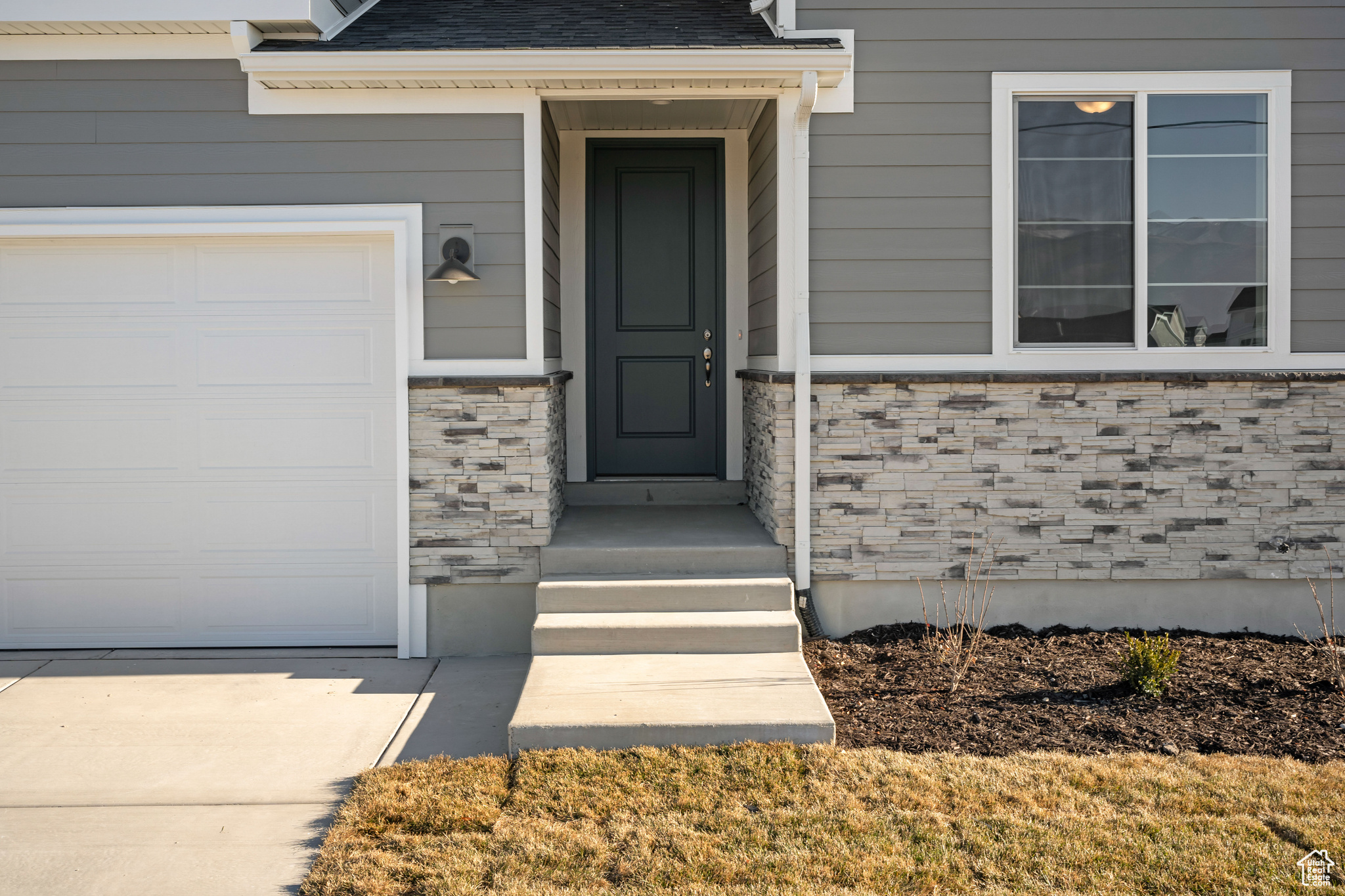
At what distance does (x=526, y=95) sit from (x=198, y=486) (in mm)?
2646

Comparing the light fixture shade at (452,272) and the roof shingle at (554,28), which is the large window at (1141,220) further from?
the light fixture shade at (452,272)

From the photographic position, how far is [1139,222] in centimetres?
508

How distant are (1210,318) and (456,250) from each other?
3827 mm

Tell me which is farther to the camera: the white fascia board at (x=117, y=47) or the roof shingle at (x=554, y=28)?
the white fascia board at (x=117, y=47)

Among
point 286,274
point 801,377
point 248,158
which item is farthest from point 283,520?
point 801,377

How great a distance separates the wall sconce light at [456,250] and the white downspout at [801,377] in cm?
161

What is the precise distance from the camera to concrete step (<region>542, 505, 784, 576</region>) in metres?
4.97

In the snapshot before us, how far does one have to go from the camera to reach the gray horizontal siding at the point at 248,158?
16.4 feet

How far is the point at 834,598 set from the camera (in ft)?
17.1

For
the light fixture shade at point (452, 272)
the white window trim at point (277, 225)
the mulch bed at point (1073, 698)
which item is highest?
the white window trim at point (277, 225)

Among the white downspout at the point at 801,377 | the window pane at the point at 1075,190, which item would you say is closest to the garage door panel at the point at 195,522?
the white downspout at the point at 801,377

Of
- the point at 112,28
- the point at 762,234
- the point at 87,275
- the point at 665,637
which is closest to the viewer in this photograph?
the point at 665,637

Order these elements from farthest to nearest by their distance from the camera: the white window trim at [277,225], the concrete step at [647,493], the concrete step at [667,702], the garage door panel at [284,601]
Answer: the concrete step at [647,493]
the garage door panel at [284,601]
the white window trim at [277,225]
the concrete step at [667,702]

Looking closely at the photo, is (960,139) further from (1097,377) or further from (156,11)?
(156,11)
